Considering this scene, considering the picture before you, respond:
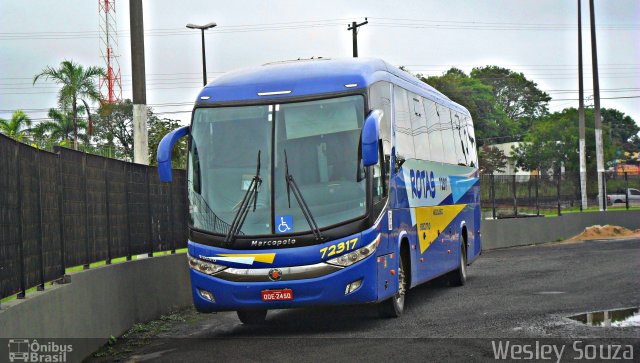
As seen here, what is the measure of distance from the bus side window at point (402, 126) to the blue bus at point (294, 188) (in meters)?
0.34

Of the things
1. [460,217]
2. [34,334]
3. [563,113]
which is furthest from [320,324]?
[563,113]

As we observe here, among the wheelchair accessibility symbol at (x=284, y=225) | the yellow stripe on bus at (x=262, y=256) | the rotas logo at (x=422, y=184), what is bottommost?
the yellow stripe on bus at (x=262, y=256)

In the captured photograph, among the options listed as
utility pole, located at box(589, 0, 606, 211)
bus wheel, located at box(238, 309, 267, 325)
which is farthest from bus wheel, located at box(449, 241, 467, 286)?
utility pole, located at box(589, 0, 606, 211)

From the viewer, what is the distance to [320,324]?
14.4 metres

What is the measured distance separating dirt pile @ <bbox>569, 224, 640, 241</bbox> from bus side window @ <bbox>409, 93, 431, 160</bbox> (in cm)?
2174

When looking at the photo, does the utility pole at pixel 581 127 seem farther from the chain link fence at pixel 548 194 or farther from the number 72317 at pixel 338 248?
the number 72317 at pixel 338 248

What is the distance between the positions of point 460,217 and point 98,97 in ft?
146

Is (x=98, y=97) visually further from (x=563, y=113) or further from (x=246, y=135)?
(x=563, y=113)

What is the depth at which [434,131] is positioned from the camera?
18719 millimetres

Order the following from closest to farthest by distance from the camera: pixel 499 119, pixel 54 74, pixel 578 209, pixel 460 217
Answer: pixel 460 217
pixel 578 209
pixel 54 74
pixel 499 119

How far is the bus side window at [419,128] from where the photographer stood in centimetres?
1675

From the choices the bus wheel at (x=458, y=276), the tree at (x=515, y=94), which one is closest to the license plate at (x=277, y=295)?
the bus wheel at (x=458, y=276)

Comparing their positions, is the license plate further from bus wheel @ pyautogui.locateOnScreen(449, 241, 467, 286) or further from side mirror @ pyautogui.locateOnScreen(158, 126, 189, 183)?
bus wheel @ pyautogui.locateOnScreen(449, 241, 467, 286)

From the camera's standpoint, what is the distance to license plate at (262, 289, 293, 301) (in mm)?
12891
